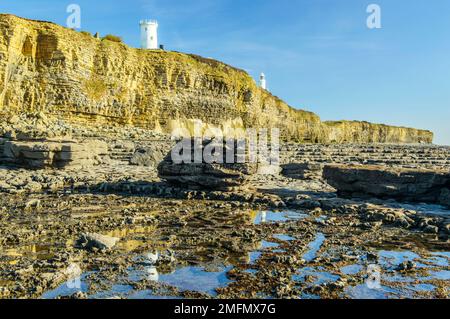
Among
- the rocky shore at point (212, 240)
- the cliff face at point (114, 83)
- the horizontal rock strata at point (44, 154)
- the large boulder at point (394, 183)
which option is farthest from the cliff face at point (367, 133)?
the rocky shore at point (212, 240)

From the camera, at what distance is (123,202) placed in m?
15.4

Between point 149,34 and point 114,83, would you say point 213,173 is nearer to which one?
point 114,83

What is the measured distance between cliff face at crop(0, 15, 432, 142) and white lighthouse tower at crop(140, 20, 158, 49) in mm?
21048

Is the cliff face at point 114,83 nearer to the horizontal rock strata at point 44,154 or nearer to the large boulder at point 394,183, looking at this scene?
the horizontal rock strata at point 44,154

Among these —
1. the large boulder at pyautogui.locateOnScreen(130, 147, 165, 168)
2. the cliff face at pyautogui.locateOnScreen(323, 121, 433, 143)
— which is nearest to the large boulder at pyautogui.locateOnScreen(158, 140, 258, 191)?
the large boulder at pyautogui.locateOnScreen(130, 147, 165, 168)

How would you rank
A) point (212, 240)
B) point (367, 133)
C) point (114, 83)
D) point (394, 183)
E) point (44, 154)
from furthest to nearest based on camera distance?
point (367, 133) → point (114, 83) → point (44, 154) → point (394, 183) → point (212, 240)

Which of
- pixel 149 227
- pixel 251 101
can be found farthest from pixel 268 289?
pixel 251 101

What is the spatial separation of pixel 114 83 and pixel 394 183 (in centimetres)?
3973

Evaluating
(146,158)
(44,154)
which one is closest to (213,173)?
(44,154)

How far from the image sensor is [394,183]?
15.3 metres

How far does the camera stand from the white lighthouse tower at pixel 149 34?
8038cm

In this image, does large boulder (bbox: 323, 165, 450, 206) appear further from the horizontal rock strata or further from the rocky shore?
the horizontal rock strata

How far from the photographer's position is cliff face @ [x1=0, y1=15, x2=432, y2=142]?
4059 cm
